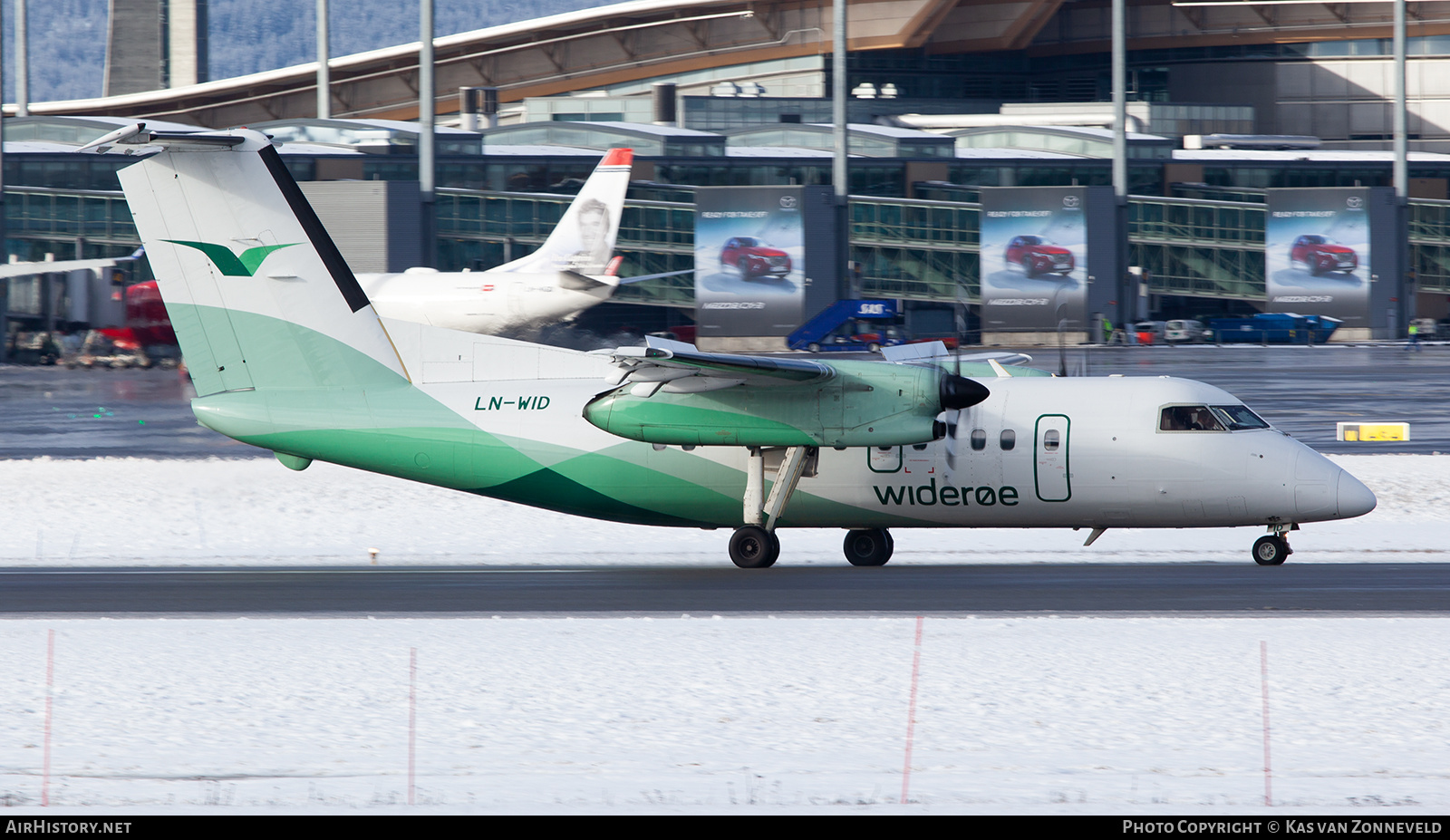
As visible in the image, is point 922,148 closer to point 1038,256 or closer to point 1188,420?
point 1038,256

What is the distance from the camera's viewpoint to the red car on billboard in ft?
209

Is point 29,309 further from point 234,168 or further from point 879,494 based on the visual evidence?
point 879,494

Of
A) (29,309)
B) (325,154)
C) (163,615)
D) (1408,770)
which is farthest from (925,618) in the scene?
(325,154)

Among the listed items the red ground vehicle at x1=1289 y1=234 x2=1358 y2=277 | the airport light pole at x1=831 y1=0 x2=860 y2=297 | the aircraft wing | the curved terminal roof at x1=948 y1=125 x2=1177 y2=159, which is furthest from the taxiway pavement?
the curved terminal roof at x1=948 y1=125 x2=1177 y2=159

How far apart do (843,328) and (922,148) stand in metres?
21.2

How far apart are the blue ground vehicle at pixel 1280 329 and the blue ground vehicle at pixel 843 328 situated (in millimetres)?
16658

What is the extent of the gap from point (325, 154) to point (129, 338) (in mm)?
16186

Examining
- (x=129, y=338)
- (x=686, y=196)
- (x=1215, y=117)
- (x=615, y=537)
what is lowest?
(x=615, y=537)

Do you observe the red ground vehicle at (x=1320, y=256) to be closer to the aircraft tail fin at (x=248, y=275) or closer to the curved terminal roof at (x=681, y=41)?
the curved terminal roof at (x=681, y=41)

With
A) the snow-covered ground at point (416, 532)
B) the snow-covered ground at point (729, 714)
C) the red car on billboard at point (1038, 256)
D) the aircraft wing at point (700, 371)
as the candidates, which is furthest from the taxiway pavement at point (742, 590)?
the red car on billboard at point (1038, 256)

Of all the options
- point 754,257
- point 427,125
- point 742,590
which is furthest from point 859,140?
point 742,590

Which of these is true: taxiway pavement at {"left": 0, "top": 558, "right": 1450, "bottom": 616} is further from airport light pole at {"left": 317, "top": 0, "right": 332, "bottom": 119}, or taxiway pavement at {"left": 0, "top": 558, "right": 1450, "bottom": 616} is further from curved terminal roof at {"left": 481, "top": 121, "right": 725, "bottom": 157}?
curved terminal roof at {"left": 481, "top": 121, "right": 725, "bottom": 157}

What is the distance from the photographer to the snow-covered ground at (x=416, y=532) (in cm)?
2120
